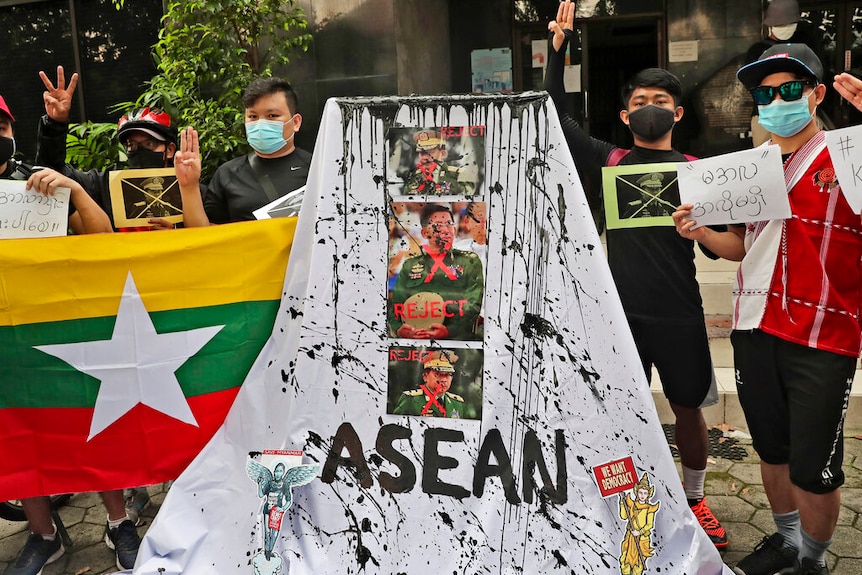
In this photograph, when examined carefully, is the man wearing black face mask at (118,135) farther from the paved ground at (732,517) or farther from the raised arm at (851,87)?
the raised arm at (851,87)

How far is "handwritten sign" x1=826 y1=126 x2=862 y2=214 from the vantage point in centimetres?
228

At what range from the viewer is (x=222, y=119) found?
530cm

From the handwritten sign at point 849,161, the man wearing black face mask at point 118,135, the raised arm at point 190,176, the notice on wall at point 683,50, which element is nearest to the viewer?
the handwritten sign at point 849,161

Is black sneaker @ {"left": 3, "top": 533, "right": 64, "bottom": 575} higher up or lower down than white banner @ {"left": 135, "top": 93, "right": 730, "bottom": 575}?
lower down

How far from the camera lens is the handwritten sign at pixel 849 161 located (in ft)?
7.47

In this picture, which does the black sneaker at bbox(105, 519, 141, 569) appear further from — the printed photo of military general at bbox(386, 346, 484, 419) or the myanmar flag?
the printed photo of military general at bbox(386, 346, 484, 419)

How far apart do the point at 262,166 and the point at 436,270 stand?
1.08 metres

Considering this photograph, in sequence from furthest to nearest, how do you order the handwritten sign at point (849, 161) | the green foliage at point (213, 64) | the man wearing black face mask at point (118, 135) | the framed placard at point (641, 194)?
1. the green foliage at point (213, 64)
2. the man wearing black face mask at point (118, 135)
3. the framed placard at point (641, 194)
4. the handwritten sign at point (849, 161)

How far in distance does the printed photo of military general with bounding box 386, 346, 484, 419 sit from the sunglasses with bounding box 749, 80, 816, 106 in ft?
4.28

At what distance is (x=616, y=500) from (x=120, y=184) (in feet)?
7.12

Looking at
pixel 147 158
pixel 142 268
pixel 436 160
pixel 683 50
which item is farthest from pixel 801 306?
pixel 683 50

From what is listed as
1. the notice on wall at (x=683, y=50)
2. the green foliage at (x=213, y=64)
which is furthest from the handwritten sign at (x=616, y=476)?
the notice on wall at (x=683, y=50)

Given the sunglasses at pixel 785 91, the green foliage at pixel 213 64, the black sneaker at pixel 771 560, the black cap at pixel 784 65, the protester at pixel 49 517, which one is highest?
the green foliage at pixel 213 64

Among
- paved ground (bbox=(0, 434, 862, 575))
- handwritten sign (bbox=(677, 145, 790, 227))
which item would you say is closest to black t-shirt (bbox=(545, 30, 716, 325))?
handwritten sign (bbox=(677, 145, 790, 227))
